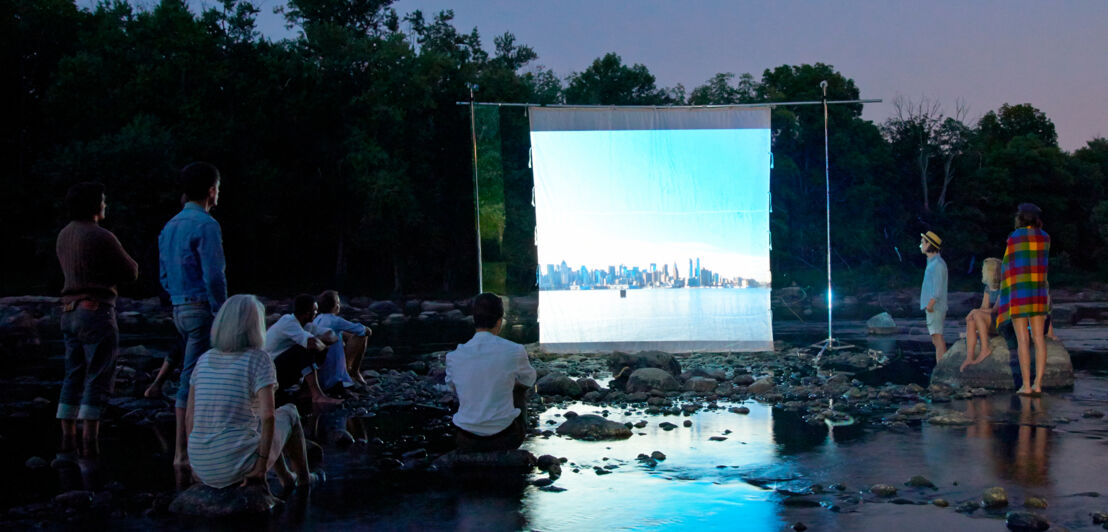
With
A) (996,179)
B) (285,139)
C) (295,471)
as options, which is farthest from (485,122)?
(996,179)

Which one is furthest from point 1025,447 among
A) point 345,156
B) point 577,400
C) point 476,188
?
point 345,156

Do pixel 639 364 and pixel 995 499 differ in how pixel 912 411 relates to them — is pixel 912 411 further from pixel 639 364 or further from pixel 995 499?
pixel 639 364

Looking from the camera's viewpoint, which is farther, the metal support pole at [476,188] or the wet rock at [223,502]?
the metal support pole at [476,188]

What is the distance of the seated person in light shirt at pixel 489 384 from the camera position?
6.83 metres

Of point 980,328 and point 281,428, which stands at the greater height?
point 980,328

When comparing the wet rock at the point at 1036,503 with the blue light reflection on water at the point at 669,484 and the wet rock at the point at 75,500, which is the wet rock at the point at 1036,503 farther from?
the wet rock at the point at 75,500

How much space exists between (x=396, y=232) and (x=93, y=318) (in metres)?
34.9

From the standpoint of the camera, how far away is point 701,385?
10961 millimetres

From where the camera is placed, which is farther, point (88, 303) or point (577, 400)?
point (577, 400)

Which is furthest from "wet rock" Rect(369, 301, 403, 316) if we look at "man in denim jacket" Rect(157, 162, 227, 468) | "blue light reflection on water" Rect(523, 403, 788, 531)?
"man in denim jacket" Rect(157, 162, 227, 468)

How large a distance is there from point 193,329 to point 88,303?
1.32 m

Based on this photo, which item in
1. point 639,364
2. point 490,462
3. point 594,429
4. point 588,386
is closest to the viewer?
point 490,462

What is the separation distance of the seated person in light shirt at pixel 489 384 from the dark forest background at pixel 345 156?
3135 cm

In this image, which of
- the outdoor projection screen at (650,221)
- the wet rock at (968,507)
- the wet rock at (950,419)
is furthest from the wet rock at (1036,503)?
the outdoor projection screen at (650,221)
